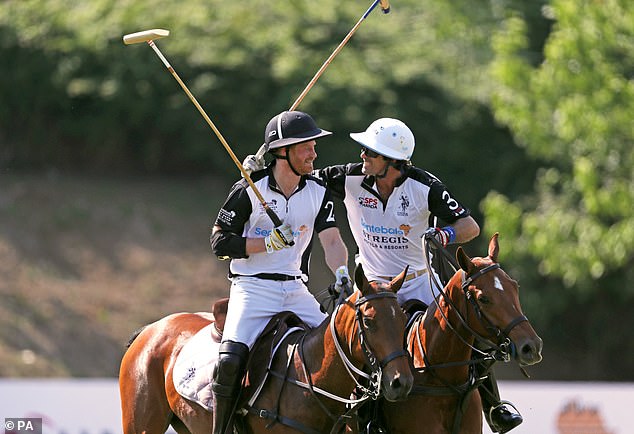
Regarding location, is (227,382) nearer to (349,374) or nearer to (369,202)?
(349,374)

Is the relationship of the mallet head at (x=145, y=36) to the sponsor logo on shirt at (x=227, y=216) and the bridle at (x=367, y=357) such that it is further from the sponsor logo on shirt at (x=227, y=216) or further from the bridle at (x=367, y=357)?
the bridle at (x=367, y=357)

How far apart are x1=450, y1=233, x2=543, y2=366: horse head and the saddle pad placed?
151cm

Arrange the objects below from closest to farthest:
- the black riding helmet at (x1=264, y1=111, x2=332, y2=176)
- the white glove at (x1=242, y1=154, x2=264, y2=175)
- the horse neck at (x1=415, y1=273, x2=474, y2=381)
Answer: the horse neck at (x1=415, y1=273, x2=474, y2=381), the black riding helmet at (x1=264, y1=111, x2=332, y2=176), the white glove at (x1=242, y1=154, x2=264, y2=175)

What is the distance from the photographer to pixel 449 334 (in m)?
6.10

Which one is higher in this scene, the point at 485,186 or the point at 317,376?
the point at 317,376

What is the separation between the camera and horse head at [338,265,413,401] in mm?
5266

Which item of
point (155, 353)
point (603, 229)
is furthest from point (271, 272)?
point (603, 229)

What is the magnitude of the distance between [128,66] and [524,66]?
25.4 feet

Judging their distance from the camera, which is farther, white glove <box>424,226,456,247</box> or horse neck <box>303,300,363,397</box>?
white glove <box>424,226,456,247</box>

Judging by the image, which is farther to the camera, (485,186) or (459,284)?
(485,186)

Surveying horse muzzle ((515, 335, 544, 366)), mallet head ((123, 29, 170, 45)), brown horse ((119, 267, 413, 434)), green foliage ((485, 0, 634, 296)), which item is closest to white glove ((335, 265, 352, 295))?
brown horse ((119, 267, 413, 434))

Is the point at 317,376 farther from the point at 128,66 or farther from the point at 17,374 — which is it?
the point at 128,66

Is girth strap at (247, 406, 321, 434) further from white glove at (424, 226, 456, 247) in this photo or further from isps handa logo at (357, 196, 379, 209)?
isps handa logo at (357, 196, 379, 209)

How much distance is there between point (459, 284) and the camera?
19.9 feet
